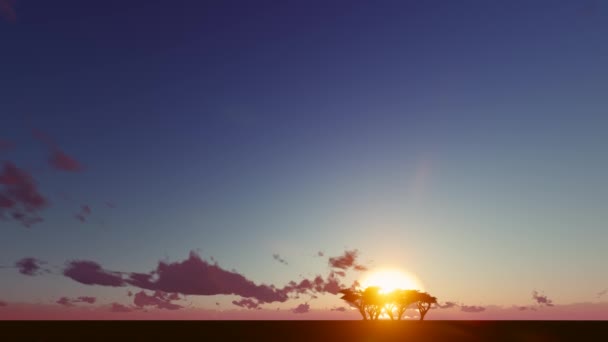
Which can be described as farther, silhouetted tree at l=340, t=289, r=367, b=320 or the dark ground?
silhouetted tree at l=340, t=289, r=367, b=320

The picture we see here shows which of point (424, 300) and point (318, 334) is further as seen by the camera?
point (424, 300)

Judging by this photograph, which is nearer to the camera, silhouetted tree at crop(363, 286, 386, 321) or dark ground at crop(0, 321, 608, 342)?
dark ground at crop(0, 321, 608, 342)

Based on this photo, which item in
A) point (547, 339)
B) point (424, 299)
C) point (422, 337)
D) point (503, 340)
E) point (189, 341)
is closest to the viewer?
point (189, 341)

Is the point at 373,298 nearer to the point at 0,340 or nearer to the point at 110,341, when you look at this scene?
the point at 110,341

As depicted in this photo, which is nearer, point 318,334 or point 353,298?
point 318,334

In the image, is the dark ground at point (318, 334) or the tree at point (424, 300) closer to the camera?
the dark ground at point (318, 334)

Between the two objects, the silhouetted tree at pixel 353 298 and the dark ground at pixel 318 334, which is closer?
the dark ground at pixel 318 334

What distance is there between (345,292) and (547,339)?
44.5m

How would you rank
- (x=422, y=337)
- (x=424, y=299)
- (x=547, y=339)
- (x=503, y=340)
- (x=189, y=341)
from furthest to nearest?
1. (x=424, y=299)
2. (x=547, y=339)
3. (x=503, y=340)
4. (x=422, y=337)
5. (x=189, y=341)

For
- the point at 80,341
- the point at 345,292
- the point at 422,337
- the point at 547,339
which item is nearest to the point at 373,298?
the point at 345,292

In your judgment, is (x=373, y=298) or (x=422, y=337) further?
(x=373, y=298)

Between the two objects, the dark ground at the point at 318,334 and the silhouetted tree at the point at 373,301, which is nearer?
the dark ground at the point at 318,334

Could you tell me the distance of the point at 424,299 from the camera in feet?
366

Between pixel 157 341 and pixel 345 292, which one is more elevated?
pixel 345 292
